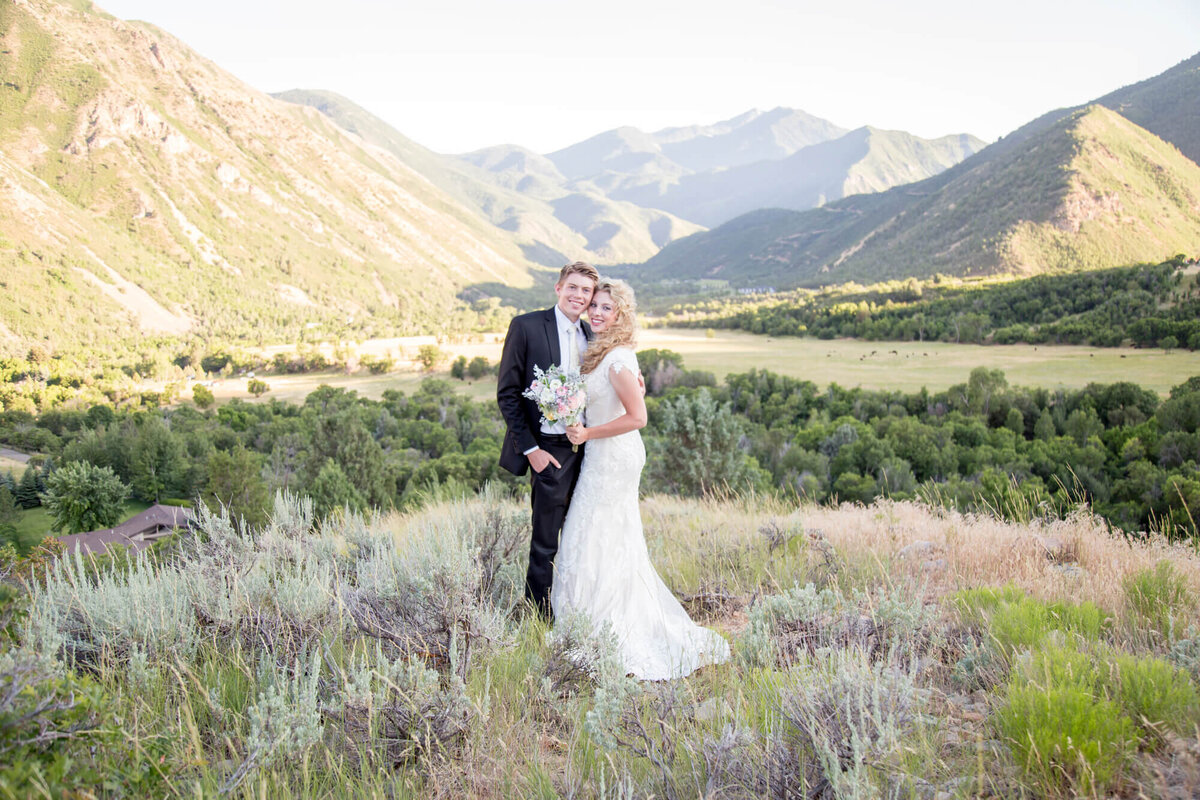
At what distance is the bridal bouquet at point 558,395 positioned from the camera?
3.64 metres

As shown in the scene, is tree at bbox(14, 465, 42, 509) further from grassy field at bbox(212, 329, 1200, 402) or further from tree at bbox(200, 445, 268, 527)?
grassy field at bbox(212, 329, 1200, 402)

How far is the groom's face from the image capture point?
3.89 m

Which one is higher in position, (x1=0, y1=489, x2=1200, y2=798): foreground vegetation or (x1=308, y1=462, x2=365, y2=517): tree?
(x1=0, y1=489, x2=1200, y2=798): foreground vegetation

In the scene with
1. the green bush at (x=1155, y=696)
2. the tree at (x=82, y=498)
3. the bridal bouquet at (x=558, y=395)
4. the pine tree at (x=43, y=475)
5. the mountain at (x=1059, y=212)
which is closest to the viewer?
the green bush at (x=1155, y=696)

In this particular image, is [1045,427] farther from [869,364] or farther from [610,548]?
[610,548]

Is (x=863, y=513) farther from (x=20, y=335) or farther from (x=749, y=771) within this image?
(x=20, y=335)

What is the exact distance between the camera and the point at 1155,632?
2.96 meters

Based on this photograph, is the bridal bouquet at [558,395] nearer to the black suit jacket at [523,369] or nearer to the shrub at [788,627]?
the black suit jacket at [523,369]

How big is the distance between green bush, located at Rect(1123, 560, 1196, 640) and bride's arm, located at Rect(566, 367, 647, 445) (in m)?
2.80

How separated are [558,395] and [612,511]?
85cm

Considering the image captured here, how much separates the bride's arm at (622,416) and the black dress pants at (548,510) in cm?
26

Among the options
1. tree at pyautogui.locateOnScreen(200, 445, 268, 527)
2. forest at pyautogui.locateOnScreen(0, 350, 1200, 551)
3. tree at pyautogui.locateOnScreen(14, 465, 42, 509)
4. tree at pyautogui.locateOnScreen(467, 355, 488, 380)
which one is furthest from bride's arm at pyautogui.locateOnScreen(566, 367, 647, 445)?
tree at pyautogui.locateOnScreen(467, 355, 488, 380)

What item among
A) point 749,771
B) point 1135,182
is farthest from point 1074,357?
point 1135,182

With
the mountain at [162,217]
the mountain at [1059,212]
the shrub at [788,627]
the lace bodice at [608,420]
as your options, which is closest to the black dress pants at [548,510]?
the lace bodice at [608,420]
